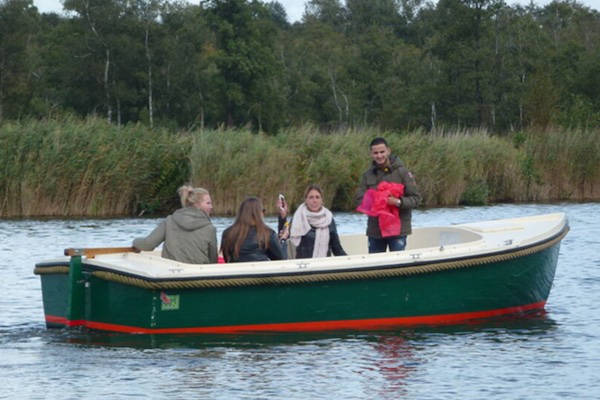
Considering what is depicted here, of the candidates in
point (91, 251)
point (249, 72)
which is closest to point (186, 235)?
point (91, 251)

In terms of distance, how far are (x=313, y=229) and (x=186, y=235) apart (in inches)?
48.2

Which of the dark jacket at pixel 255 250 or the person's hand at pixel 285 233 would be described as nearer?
the dark jacket at pixel 255 250

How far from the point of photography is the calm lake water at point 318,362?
8.80 meters

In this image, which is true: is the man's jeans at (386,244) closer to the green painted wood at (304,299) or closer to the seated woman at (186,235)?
the green painted wood at (304,299)

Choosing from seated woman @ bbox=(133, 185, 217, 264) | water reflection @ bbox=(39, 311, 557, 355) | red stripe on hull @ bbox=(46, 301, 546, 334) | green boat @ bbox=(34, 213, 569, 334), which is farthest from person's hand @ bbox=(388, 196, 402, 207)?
seated woman @ bbox=(133, 185, 217, 264)

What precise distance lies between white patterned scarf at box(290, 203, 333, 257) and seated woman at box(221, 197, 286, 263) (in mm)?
469

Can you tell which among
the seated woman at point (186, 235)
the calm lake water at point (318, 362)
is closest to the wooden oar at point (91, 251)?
the seated woman at point (186, 235)

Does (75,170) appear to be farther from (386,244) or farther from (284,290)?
(284,290)

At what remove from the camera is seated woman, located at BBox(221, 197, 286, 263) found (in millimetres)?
10844

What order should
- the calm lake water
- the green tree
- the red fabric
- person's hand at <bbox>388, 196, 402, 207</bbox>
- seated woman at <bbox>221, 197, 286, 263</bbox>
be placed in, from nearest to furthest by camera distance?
the calm lake water → seated woman at <bbox>221, 197, 286, 263</bbox> → person's hand at <bbox>388, 196, 402, 207</bbox> → the red fabric → the green tree

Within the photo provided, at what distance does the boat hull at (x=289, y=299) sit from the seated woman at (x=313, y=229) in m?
0.64

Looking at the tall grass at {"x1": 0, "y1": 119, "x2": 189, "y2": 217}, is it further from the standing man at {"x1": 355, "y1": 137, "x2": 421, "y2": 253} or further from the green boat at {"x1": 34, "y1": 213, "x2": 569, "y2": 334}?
the standing man at {"x1": 355, "y1": 137, "x2": 421, "y2": 253}

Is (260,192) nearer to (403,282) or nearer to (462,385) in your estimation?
(403,282)

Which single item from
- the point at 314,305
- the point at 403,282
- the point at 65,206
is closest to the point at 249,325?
the point at 314,305
